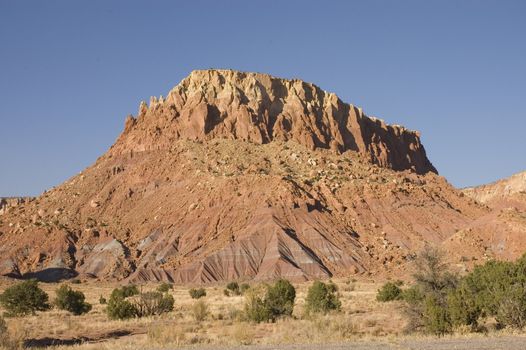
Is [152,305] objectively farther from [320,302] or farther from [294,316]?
[320,302]

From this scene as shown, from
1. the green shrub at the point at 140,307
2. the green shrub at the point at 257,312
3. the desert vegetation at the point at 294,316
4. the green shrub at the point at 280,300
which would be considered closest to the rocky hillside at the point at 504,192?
the desert vegetation at the point at 294,316

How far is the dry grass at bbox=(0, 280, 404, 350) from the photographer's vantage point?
23609 mm

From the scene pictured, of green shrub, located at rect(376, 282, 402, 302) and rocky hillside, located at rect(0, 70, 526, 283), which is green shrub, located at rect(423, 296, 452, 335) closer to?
green shrub, located at rect(376, 282, 402, 302)

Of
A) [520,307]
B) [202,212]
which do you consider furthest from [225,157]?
[520,307]

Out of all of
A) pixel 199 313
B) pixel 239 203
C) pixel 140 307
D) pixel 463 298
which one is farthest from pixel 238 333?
pixel 239 203

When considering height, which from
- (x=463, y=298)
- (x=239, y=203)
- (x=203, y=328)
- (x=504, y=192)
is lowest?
(x=203, y=328)

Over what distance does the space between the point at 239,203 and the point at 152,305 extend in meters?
54.7

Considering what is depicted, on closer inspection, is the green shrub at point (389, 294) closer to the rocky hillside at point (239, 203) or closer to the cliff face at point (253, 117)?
the rocky hillside at point (239, 203)

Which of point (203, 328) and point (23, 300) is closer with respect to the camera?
point (203, 328)

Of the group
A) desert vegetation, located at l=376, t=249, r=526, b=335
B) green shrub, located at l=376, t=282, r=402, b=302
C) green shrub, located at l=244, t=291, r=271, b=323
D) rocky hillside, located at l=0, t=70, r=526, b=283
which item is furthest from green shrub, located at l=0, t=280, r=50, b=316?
rocky hillside, located at l=0, t=70, r=526, b=283

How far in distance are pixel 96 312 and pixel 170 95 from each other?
7846 centimetres

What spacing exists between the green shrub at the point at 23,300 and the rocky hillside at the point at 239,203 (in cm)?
3584

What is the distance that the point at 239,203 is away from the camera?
92.6 meters

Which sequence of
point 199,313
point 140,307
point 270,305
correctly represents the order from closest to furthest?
point 270,305
point 199,313
point 140,307
